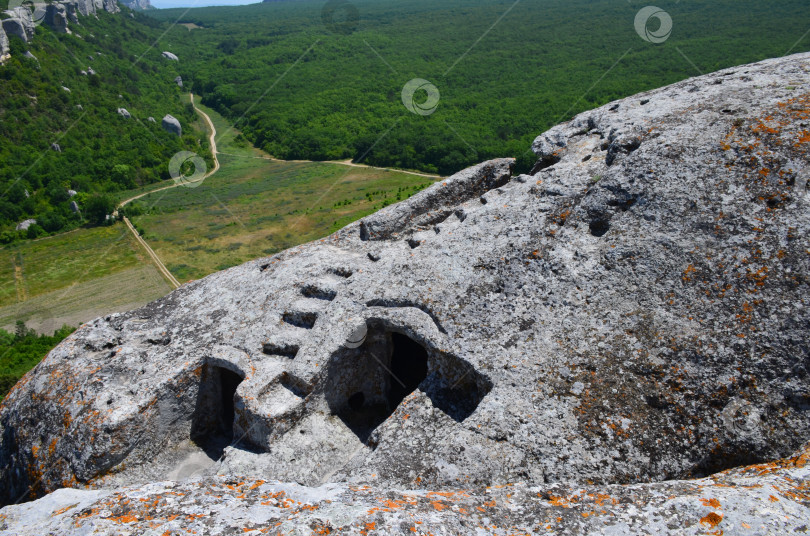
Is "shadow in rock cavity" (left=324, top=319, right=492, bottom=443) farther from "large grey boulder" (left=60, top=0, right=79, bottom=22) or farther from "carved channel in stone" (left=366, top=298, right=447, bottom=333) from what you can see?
"large grey boulder" (left=60, top=0, right=79, bottom=22)

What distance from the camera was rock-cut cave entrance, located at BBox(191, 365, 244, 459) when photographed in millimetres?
11125

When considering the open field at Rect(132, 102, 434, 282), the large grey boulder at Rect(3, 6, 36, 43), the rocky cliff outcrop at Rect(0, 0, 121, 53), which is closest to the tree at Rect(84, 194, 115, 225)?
the open field at Rect(132, 102, 434, 282)

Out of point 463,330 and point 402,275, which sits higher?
point 402,275

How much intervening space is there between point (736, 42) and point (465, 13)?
7885 cm

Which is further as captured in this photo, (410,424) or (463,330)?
(463,330)

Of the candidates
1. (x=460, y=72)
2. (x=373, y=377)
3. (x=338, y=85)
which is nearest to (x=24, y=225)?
(x=338, y=85)

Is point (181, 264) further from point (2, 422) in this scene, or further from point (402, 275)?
point (402, 275)

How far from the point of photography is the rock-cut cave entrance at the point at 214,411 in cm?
1112

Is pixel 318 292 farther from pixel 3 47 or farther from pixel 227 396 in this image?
pixel 3 47

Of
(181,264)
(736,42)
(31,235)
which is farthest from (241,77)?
(736,42)

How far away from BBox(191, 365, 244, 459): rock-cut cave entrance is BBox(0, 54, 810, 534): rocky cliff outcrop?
1.7 inches

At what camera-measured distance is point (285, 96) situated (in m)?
91.2

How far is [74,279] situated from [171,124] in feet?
98.0

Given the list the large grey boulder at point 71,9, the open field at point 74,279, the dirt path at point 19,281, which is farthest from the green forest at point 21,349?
the large grey boulder at point 71,9
